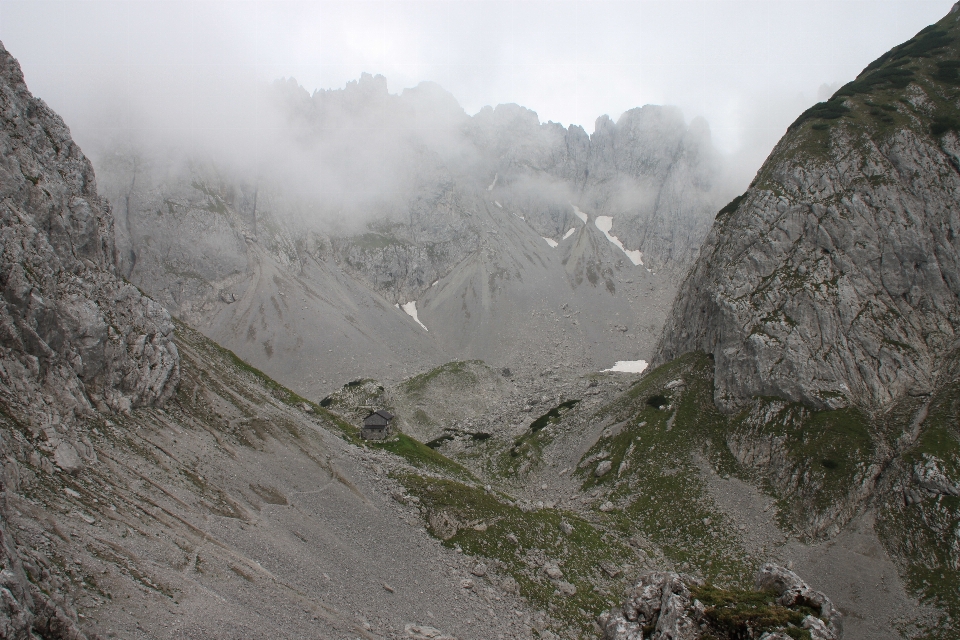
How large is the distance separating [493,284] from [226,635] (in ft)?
511

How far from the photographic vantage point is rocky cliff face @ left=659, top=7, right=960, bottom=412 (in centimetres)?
5253

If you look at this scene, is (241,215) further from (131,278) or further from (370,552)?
(370,552)

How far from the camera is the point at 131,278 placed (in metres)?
133

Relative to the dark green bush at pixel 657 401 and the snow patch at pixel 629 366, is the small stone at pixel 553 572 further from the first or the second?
the snow patch at pixel 629 366

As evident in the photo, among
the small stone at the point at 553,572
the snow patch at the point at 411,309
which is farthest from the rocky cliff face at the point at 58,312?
the snow patch at the point at 411,309

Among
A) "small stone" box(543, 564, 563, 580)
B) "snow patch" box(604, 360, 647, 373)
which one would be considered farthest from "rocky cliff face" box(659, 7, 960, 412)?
"snow patch" box(604, 360, 647, 373)

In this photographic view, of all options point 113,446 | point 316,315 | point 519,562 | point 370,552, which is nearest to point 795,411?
point 519,562

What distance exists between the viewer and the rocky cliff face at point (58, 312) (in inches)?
1050

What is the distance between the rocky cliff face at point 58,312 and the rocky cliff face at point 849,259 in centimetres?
5924

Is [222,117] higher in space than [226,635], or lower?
higher

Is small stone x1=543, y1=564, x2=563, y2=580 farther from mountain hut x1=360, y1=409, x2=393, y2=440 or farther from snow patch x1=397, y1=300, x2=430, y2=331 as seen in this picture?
snow patch x1=397, y1=300, x2=430, y2=331

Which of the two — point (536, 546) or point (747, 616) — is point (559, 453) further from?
point (747, 616)

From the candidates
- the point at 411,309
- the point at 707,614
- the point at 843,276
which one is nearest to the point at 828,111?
the point at 843,276

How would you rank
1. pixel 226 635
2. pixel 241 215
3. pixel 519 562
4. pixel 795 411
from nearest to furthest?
1. pixel 226 635
2. pixel 519 562
3. pixel 795 411
4. pixel 241 215
